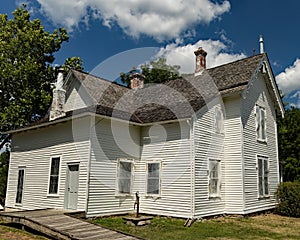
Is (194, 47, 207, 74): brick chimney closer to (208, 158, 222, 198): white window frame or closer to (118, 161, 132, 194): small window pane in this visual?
(208, 158, 222, 198): white window frame

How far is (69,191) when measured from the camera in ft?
42.7

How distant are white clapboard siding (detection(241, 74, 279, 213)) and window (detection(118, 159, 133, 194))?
537 centimetres

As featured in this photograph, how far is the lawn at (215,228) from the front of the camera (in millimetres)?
10023

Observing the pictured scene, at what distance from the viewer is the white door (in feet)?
41.8

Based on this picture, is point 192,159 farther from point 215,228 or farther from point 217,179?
point 215,228

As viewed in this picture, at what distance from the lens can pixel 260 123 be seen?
16641mm

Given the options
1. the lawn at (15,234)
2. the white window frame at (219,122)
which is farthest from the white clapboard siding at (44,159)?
the white window frame at (219,122)

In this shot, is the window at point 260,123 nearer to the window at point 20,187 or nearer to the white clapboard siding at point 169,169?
the white clapboard siding at point 169,169

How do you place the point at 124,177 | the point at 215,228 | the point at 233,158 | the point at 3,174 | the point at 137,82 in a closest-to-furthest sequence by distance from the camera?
1. the point at 215,228
2. the point at 124,177
3. the point at 233,158
4. the point at 137,82
5. the point at 3,174

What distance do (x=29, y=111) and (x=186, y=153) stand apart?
50.1 ft

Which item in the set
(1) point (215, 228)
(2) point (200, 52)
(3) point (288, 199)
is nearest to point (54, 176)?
(1) point (215, 228)

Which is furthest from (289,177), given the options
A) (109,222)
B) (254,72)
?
(109,222)

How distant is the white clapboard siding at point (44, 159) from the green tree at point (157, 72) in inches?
746

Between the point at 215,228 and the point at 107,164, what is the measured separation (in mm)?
5024
